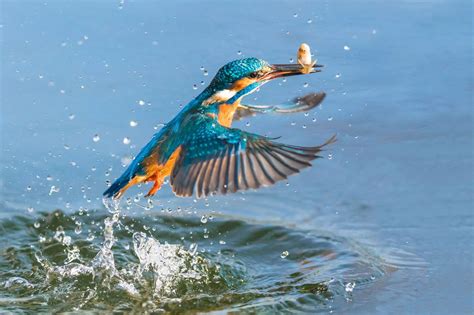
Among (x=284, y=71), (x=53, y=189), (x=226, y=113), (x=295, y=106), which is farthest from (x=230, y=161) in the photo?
(x=53, y=189)

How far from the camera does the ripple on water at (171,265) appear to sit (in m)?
6.04

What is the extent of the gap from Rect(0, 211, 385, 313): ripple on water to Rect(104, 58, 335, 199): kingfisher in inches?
22.0

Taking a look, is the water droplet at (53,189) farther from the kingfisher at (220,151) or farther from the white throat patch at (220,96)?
the white throat patch at (220,96)

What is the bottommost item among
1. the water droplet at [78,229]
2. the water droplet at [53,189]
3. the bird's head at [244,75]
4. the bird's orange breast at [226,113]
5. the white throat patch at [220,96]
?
the water droplet at [78,229]

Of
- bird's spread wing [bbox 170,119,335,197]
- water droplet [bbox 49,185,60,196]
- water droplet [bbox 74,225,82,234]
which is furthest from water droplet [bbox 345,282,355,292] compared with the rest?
water droplet [bbox 49,185,60,196]

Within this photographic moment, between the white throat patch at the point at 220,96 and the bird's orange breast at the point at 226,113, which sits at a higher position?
the white throat patch at the point at 220,96

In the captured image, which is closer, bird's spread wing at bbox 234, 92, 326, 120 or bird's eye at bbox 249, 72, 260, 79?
bird's eye at bbox 249, 72, 260, 79

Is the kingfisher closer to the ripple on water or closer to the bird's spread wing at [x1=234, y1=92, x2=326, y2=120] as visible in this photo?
the bird's spread wing at [x1=234, y1=92, x2=326, y2=120]

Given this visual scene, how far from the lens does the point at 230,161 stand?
5.66 m

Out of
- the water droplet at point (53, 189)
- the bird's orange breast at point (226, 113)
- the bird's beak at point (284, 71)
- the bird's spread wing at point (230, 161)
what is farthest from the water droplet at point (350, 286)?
the water droplet at point (53, 189)

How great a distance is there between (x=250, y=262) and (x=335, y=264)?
499 millimetres

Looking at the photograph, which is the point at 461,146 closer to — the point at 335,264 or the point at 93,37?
the point at 335,264

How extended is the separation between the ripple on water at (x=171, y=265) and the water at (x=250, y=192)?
0.04 feet

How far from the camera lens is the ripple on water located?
604cm
